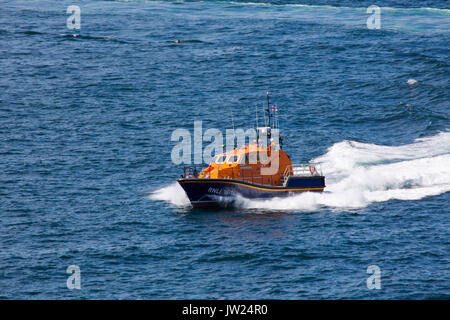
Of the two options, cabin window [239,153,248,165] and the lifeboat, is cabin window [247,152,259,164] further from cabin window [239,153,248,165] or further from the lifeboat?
cabin window [239,153,248,165]

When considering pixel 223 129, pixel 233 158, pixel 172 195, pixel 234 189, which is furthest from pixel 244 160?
pixel 223 129

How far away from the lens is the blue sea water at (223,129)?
44562 mm

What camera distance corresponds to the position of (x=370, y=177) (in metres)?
59.8

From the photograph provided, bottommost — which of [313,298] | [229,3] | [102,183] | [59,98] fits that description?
[313,298]

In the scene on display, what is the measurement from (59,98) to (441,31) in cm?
6406

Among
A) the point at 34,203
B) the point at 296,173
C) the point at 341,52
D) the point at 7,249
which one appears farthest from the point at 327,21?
→ the point at 7,249

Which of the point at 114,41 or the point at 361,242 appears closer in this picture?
the point at 361,242

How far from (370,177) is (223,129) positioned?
67.8 ft

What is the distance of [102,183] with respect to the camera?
2418 inches

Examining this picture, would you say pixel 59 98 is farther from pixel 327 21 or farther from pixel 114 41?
pixel 327 21

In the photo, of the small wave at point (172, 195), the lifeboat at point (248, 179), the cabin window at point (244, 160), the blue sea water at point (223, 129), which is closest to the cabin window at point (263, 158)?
the lifeboat at point (248, 179)

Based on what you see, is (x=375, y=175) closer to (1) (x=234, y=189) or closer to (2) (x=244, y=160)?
(2) (x=244, y=160)

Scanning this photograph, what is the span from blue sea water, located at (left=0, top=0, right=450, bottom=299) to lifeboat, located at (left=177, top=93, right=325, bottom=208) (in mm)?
1068

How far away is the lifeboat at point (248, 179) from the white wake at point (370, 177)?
0.78 meters
